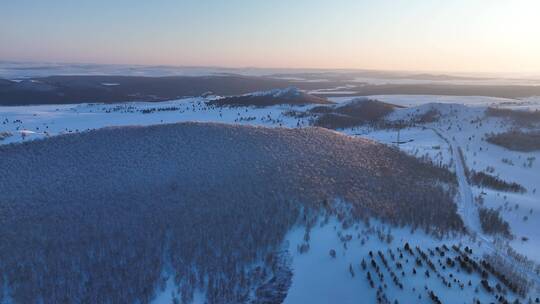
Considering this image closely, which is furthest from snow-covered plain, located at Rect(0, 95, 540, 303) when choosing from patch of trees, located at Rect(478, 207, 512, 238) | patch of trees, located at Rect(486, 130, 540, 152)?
patch of trees, located at Rect(486, 130, 540, 152)

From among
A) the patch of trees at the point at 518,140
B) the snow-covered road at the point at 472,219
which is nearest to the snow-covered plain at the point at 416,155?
the snow-covered road at the point at 472,219

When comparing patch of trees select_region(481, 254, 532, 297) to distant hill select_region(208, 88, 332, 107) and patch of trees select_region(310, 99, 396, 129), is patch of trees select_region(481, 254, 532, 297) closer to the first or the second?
patch of trees select_region(310, 99, 396, 129)

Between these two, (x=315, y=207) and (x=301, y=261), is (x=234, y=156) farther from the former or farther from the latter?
(x=301, y=261)

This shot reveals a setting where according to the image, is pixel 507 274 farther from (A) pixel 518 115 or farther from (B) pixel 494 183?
(A) pixel 518 115

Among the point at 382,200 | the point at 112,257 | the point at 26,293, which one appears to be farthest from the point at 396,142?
the point at 26,293

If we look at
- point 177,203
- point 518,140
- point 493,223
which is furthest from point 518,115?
point 177,203

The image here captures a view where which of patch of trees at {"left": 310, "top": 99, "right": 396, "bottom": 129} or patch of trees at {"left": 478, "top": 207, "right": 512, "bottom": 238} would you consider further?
patch of trees at {"left": 310, "top": 99, "right": 396, "bottom": 129}
